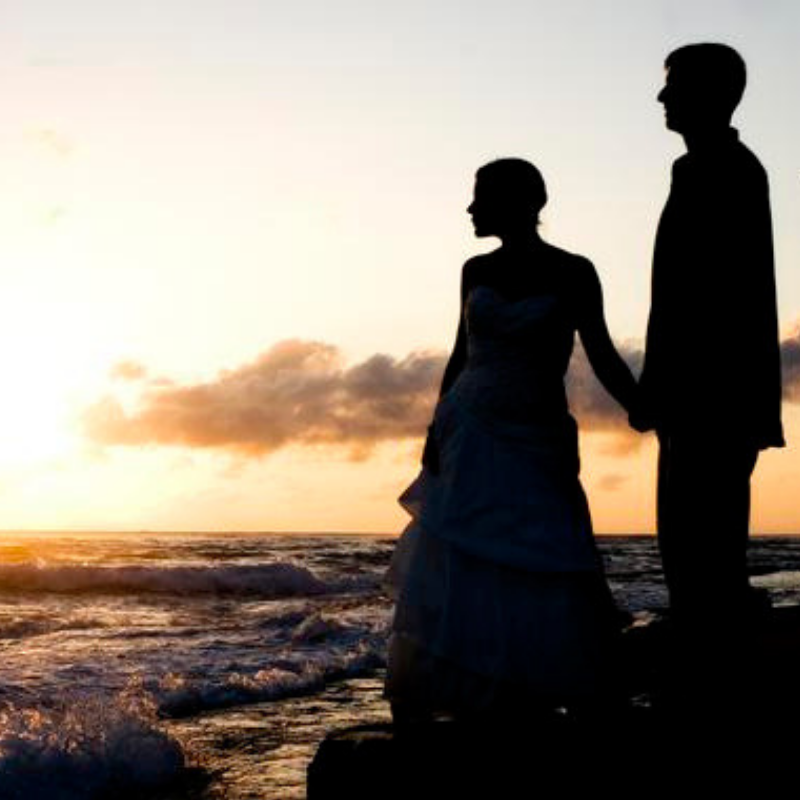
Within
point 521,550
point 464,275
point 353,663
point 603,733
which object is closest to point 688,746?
point 603,733

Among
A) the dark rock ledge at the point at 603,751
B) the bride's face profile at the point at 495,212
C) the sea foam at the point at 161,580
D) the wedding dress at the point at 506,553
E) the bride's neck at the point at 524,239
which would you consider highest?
the bride's face profile at the point at 495,212

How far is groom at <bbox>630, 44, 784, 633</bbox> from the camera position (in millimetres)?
4773

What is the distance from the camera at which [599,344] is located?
498 cm

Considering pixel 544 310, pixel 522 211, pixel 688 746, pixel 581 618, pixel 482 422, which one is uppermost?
pixel 522 211

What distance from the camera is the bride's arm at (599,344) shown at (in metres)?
4.89

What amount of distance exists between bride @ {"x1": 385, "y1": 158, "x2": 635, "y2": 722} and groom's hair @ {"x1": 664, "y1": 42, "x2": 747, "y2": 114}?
75 centimetres

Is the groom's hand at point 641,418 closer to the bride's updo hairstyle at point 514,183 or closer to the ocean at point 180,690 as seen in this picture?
the bride's updo hairstyle at point 514,183

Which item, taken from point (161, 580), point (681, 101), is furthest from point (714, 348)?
point (161, 580)

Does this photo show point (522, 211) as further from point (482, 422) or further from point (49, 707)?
point (49, 707)

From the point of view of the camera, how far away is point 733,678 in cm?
466

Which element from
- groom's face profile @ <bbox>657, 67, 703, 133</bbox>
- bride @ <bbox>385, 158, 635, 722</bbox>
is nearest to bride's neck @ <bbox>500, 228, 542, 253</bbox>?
bride @ <bbox>385, 158, 635, 722</bbox>

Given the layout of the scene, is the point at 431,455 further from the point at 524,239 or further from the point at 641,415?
the point at 524,239

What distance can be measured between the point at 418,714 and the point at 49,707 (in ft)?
18.0

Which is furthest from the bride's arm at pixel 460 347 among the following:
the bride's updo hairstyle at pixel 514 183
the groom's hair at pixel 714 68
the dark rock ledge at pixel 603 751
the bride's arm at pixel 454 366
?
the dark rock ledge at pixel 603 751
